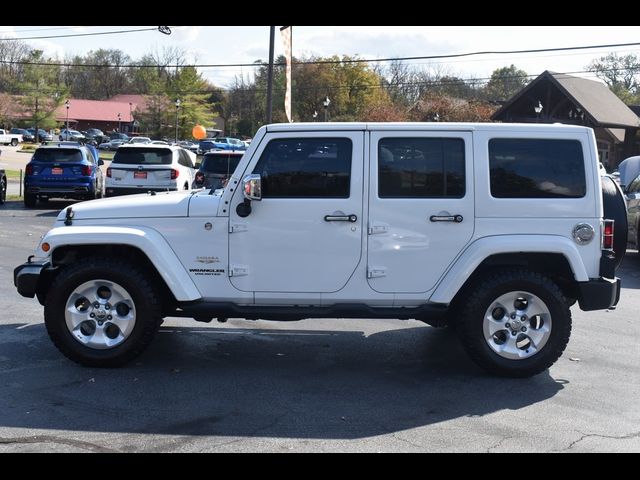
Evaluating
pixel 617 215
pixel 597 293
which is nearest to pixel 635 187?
pixel 617 215

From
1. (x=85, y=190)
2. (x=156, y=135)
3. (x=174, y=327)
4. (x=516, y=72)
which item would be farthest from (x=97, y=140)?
(x=174, y=327)

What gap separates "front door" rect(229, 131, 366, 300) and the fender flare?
30.8 inches

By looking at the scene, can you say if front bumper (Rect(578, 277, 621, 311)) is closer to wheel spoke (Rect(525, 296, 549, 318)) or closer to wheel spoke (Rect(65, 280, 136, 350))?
wheel spoke (Rect(525, 296, 549, 318))

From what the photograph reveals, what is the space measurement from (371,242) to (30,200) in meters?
15.5

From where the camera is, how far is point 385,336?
7621 millimetres

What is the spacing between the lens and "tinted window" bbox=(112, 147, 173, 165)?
18141 millimetres

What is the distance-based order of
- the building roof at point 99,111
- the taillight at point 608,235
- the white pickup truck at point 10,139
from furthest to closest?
the building roof at point 99,111 → the white pickup truck at point 10,139 → the taillight at point 608,235

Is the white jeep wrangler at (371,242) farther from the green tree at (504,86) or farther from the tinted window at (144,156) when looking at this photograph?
the green tree at (504,86)

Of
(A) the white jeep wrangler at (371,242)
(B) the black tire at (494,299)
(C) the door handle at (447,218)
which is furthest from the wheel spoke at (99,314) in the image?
(B) the black tire at (494,299)

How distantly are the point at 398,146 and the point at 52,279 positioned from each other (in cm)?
311

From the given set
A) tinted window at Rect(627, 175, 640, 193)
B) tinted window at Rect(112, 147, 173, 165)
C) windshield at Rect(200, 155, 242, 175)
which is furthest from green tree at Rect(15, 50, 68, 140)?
tinted window at Rect(627, 175, 640, 193)

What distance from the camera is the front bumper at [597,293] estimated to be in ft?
20.1

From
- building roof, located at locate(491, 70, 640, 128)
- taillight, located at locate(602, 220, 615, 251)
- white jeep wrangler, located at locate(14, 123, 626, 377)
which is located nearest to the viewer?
white jeep wrangler, located at locate(14, 123, 626, 377)
